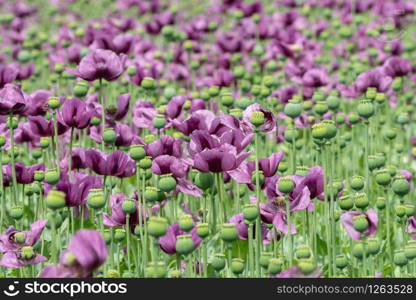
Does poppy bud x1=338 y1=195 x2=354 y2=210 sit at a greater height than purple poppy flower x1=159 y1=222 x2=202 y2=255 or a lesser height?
greater

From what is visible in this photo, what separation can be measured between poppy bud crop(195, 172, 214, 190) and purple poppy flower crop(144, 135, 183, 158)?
0.19 meters

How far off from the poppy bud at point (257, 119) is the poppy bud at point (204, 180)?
0.20 meters

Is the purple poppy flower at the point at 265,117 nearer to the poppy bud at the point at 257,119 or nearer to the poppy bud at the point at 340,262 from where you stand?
the poppy bud at the point at 257,119

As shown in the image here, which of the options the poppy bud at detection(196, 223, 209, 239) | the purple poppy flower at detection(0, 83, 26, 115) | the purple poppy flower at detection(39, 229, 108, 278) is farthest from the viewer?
the purple poppy flower at detection(0, 83, 26, 115)

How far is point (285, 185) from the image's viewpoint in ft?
7.38

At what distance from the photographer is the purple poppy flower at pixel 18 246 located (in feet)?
7.55

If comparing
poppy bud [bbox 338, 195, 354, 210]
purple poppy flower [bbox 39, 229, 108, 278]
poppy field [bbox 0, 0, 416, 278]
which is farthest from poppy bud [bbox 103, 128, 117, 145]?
purple poppy flower [bbox 39, 229, 108, 278]

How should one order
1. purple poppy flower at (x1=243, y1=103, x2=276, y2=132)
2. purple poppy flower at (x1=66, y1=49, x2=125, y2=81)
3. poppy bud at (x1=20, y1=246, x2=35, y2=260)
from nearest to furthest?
poppy bud at (x1=20, y1=246, x2=35, y2=260), purple poppy flower at (x1=243, y1=103, x2=276, y2=132), purple poppy flower at (x1=66, y1=49, x2=125, y2=81)

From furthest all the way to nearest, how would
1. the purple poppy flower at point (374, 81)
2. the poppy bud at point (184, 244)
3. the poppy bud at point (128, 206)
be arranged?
the purple poppy flower at point (374, 81)
the poppy bud at point (128, 206)
the poppy bud at point (184, 244)

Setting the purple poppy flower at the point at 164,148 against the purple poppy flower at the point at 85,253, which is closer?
the purple poppy flower at the point at 85,253

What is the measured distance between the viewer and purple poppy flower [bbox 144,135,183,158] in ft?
8.46

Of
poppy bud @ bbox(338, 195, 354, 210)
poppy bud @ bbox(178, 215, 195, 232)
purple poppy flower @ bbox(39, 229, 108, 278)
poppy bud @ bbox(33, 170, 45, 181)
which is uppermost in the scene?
poppy bud @ bbox(33, 170, 45, 181)

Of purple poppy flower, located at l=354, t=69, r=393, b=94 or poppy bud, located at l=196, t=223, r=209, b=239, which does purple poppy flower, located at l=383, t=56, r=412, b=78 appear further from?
poppy bud, located at l=196, t=223, r=209, b=239

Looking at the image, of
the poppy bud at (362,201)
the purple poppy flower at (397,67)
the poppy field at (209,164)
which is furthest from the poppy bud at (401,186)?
the purple poppy flower at (397,67)
